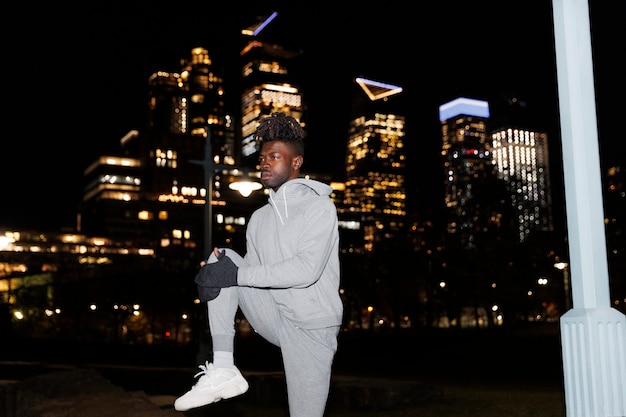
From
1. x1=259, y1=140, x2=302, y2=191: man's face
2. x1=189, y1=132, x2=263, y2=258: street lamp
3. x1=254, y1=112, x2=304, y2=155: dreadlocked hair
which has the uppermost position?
x1=189, y1=132, x2=263, y2=258: street lamp

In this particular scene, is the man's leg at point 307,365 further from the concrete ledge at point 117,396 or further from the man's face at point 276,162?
the concrete ledge at point 117,396

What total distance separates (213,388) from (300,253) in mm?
795

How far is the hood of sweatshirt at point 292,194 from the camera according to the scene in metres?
3.59

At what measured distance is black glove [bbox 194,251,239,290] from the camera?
10.7 feet

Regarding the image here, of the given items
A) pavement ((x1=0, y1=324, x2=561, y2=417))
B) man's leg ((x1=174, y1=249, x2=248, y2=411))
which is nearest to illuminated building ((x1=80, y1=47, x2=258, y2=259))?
pavement ((x1=0, y1=324, x2=561, y2=417))

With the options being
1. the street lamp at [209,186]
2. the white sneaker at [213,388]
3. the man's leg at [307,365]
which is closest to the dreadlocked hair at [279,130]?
the man's leg at [307,365]

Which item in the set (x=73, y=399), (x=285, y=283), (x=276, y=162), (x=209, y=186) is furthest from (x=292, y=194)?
(x=209, y=186)

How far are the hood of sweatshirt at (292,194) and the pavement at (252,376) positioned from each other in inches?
124

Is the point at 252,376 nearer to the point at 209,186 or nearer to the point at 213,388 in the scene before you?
the point at 209,186

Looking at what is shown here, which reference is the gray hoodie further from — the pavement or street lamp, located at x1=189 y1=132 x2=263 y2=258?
street lamp, located at x1=189 y1=132 x2=263 y2=258

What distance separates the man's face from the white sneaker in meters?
1.03

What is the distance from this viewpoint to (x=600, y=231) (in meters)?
3.44

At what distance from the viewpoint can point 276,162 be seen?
3672mm

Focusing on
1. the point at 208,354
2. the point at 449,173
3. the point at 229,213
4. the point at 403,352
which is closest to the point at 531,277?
the point at 403,352
